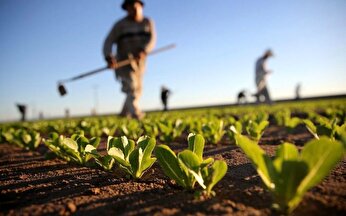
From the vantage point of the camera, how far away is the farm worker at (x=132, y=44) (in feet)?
22.8

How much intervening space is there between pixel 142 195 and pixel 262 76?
13.1 metres

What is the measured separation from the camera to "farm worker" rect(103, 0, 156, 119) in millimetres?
6953

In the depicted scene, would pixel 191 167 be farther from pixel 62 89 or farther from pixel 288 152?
pixel 62 89

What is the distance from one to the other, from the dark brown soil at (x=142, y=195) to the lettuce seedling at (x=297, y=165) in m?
0.14

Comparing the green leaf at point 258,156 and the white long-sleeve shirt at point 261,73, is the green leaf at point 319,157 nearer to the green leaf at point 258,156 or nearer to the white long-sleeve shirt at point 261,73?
the green leaf at point 258,156

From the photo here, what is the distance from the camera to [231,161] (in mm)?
1870

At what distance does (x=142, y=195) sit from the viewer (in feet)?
4.15

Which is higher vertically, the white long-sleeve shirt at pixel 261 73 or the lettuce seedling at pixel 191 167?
the white long-sleeve shirt at pixel 261 73

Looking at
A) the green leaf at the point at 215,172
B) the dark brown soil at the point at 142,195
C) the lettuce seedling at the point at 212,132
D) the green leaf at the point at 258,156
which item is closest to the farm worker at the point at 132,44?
the lettuce seedling at the point at 212,132

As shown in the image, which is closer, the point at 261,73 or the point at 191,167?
the point at 191,167

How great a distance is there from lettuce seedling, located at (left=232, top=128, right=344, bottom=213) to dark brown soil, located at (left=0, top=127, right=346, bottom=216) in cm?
14

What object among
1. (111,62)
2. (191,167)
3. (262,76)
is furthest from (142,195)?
(262,76)

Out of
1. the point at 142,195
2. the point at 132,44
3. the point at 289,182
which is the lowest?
the point at 142,195

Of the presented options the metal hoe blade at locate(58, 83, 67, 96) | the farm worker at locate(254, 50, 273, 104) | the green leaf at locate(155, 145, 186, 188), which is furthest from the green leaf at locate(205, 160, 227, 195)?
the farm worker at locate(254, 50, 273, 104)
